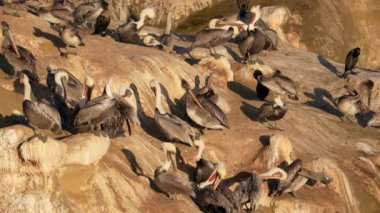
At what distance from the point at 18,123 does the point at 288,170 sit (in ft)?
29.9

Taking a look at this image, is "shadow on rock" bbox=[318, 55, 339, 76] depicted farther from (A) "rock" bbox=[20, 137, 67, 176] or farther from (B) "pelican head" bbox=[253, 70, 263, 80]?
(A) "rock" bbox=[20, 137, 67, 176]

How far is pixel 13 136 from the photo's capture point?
1962cm

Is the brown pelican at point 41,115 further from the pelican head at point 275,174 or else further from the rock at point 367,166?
the rock at point 367,166

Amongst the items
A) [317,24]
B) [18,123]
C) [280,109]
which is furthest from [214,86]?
[317,24]

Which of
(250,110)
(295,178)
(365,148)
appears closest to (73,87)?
(295,178)

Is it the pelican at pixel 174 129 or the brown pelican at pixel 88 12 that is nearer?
the pelican at pixel 174 129

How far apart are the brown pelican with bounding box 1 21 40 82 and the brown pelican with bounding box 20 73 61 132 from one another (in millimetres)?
3308

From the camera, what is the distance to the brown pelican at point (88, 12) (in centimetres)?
3478

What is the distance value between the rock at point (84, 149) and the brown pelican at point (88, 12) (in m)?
13.9

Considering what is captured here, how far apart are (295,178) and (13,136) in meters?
10.5

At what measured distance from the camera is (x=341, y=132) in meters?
35.8

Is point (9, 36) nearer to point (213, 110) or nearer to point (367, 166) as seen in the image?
point (213, 110)

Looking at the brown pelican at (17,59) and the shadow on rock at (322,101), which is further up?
the brown pelican at (17,59)

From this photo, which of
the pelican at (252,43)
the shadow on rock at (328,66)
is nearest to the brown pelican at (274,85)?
the pelican at (252,43)
